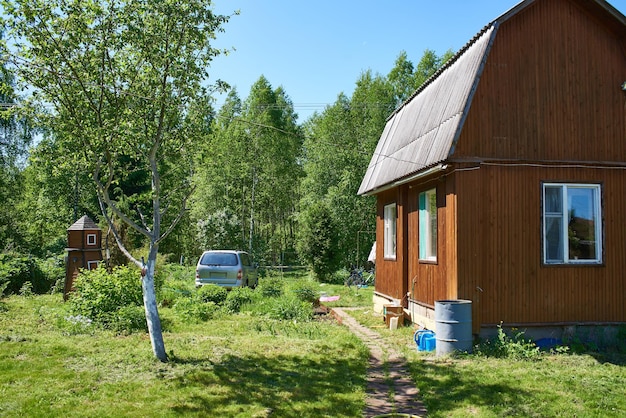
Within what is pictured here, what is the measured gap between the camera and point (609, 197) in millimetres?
9562

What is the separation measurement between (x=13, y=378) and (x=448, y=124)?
25.1 feet

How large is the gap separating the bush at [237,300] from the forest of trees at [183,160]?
281cm

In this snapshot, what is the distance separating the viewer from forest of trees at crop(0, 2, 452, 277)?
816 cm

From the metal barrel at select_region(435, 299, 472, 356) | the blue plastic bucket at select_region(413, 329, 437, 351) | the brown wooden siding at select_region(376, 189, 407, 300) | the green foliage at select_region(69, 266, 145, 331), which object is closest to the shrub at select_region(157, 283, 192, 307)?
the green foliage at select_region(69, 266, 145, 331)

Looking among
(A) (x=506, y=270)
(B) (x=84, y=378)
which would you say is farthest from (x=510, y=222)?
(B) (x=84, y=378)

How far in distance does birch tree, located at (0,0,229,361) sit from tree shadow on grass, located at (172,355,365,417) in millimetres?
1114

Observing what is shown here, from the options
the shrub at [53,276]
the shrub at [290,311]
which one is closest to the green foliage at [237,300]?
the shrub at [290,311]

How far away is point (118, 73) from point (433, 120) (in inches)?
230

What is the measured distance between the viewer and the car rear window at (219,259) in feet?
55.8

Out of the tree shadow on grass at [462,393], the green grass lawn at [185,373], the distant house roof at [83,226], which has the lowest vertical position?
the tree shadow on grass at [462,393]

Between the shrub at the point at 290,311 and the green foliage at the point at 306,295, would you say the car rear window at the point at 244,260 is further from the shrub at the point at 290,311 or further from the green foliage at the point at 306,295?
the shrub at the point at 290,311

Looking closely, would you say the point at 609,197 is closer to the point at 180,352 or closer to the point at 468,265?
the point at 468,265

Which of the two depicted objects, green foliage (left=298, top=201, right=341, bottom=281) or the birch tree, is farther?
green foliage (left=298, top=201, right=341, bottom=281)

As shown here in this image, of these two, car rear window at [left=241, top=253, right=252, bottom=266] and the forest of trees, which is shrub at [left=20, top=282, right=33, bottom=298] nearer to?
the forest of trees
